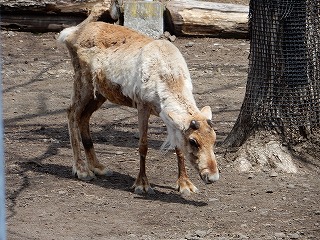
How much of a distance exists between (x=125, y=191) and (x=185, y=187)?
0.55 meters

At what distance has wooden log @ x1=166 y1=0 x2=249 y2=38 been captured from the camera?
1293cm

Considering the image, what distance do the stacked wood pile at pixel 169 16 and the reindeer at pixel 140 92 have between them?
597cm

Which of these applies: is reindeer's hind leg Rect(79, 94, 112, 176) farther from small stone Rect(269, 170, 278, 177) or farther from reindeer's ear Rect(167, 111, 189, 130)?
small stone Rect(269, 170, 278, 177)

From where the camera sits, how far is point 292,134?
704 cm

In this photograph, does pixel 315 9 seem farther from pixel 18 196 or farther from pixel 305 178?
pixel 18 196

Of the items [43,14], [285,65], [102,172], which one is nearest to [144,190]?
[102,172]

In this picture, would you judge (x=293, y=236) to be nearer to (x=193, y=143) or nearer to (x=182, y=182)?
(x=193, y=143)

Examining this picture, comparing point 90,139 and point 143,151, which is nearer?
point 143,151

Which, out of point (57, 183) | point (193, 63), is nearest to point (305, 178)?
point (57, 183)

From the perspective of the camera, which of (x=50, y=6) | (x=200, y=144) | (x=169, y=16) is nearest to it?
(x=200, y=144)

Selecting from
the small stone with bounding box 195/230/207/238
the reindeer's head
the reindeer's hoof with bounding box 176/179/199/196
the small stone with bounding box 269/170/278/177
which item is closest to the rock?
the small stone with bounding box 269/170/278/177

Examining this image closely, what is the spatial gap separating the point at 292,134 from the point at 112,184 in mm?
1810

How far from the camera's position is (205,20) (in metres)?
13.0

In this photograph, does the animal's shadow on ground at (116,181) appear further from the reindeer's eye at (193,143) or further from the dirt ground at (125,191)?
the reindeer's eye at (193,143)
